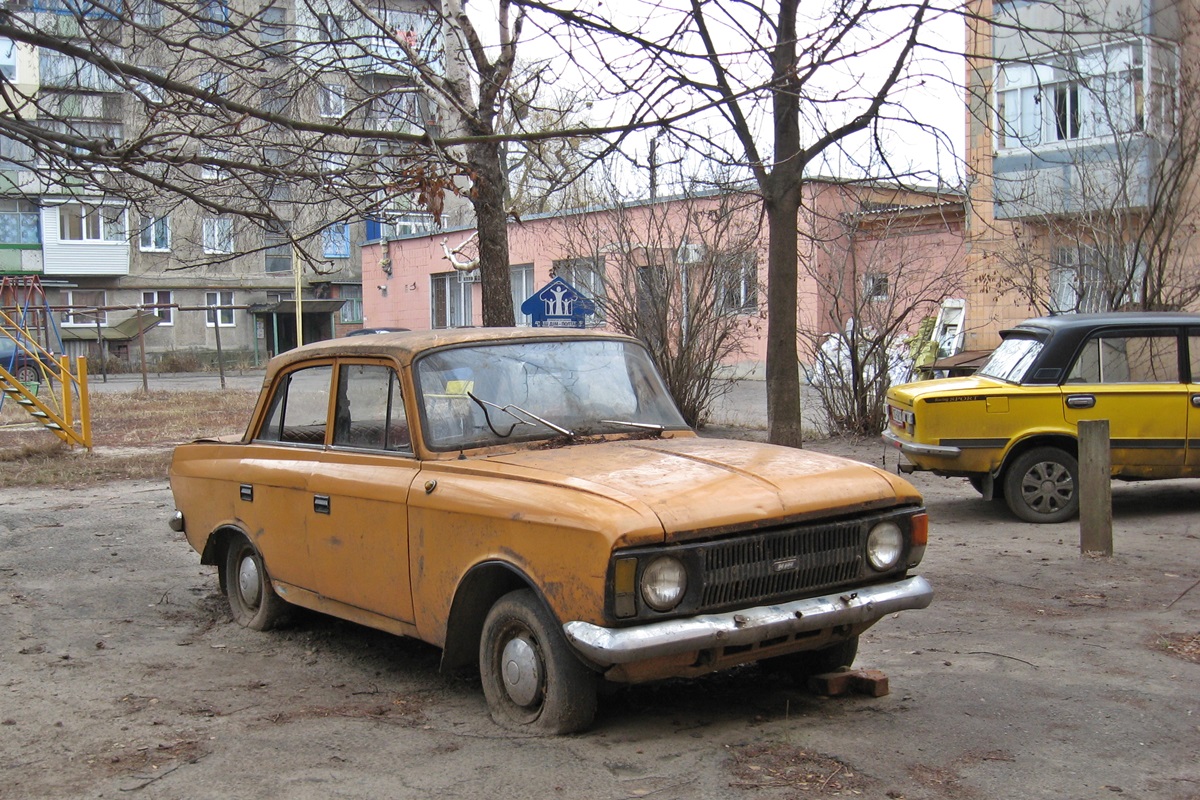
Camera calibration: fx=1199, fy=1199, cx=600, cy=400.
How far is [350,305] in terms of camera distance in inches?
2190

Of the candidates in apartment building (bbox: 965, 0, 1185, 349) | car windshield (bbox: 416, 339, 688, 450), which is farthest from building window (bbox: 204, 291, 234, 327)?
car windshield (bbox: 416, 339, 688, 450)

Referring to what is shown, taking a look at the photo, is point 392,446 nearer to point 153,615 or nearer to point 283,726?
point 283,726

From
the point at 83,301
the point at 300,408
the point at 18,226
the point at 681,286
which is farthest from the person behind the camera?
the point at 83,301

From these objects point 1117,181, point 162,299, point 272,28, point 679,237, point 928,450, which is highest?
point 162,299

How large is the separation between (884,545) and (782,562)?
1.77ft

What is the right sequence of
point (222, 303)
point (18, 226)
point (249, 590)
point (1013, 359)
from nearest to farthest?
1. point (249, 590)
2. point (1013, 359)
3. point (18, 226)
4. point (222, 303)

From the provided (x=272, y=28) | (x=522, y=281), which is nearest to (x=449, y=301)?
(x=522, y=281)

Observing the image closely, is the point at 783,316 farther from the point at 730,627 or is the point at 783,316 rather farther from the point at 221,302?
the point at 221,302

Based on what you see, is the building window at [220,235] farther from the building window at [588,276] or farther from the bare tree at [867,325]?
the bare tree at [867,325]

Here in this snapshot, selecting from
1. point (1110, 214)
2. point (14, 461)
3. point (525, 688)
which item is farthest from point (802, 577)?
point (14, 461)

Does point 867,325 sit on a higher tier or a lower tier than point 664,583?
higher

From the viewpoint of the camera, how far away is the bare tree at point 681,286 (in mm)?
16812

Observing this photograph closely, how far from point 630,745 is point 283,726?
150 centimetres

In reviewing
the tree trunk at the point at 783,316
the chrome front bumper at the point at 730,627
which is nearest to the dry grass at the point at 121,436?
the tree trunk at the point at 783,316
